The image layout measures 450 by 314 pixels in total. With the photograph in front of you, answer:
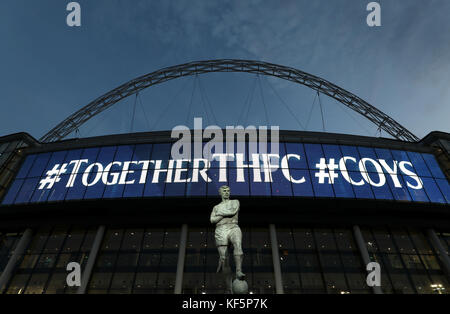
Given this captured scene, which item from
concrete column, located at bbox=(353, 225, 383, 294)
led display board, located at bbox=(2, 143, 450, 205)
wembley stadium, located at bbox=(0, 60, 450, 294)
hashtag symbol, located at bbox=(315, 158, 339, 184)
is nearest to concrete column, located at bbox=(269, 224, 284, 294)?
wembley stadium, located at bbox=(0, 60, 450, 294)

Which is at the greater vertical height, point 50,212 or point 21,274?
point 50,212

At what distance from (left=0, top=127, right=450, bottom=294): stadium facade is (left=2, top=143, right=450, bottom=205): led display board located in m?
0.14

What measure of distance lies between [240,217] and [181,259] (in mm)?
7746

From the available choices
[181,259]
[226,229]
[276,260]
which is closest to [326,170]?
[276,260]

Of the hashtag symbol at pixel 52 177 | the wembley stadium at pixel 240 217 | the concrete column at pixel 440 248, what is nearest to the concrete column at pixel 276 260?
the wembley stadium at pixel 240 217

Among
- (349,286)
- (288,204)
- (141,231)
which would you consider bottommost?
(349,286)

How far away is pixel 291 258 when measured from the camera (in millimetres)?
27953

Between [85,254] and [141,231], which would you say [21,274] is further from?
[141,231]

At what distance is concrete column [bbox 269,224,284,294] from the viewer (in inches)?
987

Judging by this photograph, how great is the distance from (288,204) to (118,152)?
2151 cm

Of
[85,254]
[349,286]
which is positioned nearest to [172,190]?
[85,254]

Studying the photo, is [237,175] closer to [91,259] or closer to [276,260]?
[276,260]

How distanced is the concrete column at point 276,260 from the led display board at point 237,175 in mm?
4346

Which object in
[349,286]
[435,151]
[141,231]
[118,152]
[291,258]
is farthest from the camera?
[435,151]
